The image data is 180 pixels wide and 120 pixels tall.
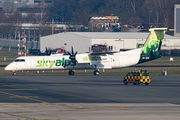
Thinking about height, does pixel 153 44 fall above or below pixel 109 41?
below

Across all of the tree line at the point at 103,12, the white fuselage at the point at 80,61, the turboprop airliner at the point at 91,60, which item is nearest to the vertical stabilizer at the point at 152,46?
the turboprop airliner at the point at 91,60

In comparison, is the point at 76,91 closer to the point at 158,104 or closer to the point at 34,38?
the point at 158,104

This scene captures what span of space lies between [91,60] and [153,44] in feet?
27.0

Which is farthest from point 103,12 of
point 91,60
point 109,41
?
point 91,60

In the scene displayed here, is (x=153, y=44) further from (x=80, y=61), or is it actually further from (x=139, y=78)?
(x=139, y=78)

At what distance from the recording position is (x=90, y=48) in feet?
387

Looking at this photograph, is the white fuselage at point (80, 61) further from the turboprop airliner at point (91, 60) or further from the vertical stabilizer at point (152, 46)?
the vertical stabilizer at point (152, 46)

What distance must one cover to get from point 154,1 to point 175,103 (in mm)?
126975

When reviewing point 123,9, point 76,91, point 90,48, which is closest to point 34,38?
point 123,9

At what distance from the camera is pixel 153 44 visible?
77.1 metres

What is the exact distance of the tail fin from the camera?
7650 cm

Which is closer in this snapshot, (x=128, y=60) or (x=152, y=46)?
(x=128, y=60)

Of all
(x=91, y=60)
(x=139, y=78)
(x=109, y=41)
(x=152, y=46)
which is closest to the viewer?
(x=139, y=78)

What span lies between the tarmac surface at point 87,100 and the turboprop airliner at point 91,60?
11.3 metres
